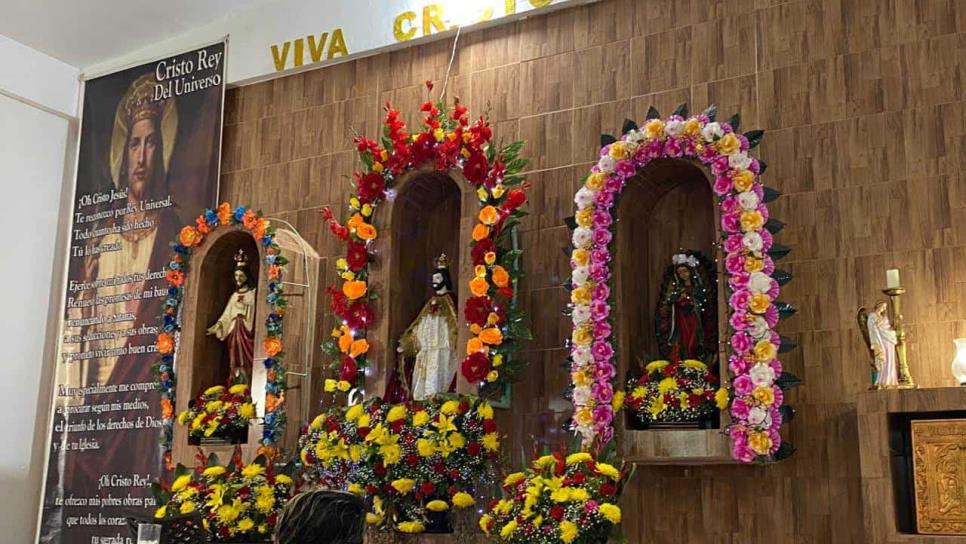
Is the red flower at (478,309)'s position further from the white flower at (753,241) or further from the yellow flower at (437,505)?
the white flower at (753,241)

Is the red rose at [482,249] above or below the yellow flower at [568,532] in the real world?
above

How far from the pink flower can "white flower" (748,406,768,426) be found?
3.92 feet

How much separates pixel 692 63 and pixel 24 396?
20.1 feet

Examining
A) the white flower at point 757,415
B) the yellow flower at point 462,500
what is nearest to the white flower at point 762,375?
the white flower at point 757,415

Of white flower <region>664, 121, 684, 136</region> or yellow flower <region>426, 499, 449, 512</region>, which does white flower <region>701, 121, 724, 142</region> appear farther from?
yellow flower <region>426, 499, 449, 512</region>

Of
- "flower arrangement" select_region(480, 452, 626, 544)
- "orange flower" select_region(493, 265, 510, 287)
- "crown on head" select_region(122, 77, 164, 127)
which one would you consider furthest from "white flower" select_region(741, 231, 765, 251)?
"crown on head" select_region(122, 77, 164, 127)

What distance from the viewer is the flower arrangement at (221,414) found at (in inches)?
287

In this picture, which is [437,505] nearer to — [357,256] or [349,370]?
[349,370]

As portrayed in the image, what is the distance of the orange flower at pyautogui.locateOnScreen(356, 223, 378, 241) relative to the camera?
705 centimetres

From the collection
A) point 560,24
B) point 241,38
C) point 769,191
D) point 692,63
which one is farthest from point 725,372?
point 241,38

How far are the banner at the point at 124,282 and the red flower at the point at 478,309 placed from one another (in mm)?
3039

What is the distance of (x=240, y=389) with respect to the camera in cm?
741

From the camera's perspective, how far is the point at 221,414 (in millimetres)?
7301

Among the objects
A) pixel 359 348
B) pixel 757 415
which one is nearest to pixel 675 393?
pixel 757 415
